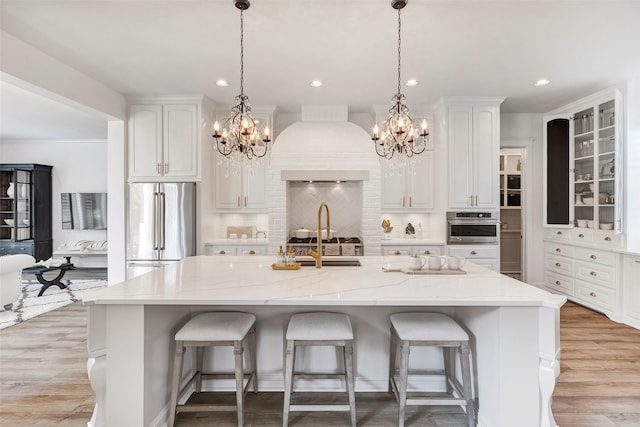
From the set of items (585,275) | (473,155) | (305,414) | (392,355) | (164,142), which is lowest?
(305,414)

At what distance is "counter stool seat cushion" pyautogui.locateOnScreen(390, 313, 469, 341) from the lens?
1.89 m

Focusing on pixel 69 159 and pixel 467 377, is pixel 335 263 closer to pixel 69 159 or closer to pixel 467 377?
pixel 467 377

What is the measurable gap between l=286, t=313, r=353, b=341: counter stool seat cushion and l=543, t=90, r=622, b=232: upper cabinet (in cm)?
366

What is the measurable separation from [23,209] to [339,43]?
24.5ft

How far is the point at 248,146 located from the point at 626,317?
179 inches

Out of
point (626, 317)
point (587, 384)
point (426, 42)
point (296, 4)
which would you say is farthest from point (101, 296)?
point (626, 317)

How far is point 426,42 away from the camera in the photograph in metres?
2.88

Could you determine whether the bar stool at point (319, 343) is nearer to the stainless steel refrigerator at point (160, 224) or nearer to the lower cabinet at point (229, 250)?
the lower cabinet at point (229, 250)

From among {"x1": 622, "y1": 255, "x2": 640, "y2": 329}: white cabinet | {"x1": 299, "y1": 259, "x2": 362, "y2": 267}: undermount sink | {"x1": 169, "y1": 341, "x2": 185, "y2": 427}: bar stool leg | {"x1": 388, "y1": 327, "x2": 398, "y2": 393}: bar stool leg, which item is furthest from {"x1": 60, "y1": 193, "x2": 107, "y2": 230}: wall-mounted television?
{"x1": 622, "y1": 255, "x2": 640, "y2": 329}: white cabinet

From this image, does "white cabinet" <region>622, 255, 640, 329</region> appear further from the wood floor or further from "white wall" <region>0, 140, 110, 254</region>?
"white wall" <region>0, 140, 110, 254</region>

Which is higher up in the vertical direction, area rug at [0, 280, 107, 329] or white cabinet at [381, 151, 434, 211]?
white cabinet at [381, 151, 434, 211]

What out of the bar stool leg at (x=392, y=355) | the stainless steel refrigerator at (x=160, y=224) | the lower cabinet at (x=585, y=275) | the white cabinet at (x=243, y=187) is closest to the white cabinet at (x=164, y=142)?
the stainless steel refrigerator at (x=160, y=224)

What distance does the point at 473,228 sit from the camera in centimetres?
441

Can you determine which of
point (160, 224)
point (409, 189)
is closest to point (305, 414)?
point (160, 224)
